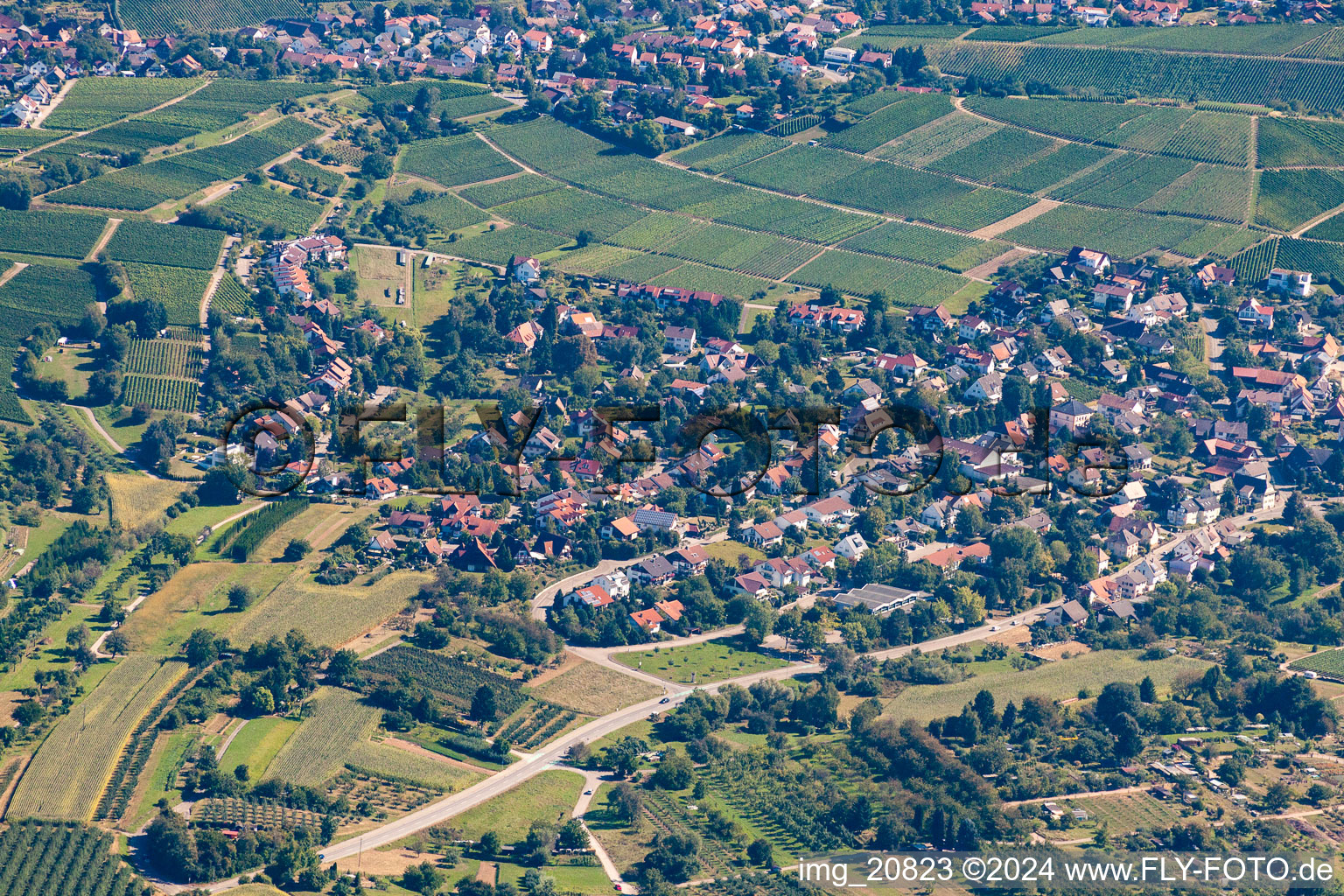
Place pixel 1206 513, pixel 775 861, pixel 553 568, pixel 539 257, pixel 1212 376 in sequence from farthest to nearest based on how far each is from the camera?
pixel 539 257
pixel 1212 376
pixel 1206 513
pixel 553 568
pixel 775 861

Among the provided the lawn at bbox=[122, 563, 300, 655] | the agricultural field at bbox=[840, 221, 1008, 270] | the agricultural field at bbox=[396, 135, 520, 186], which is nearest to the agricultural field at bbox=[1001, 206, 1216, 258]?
the agricultural field at bbox=[840, 221, 1008, 270]

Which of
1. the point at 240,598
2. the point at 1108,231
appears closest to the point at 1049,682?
the point at 240,598

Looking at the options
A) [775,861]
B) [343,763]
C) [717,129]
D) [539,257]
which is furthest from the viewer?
[717,129]

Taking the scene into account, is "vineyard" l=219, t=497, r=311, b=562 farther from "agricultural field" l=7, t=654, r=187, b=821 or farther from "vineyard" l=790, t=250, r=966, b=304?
"vineyard" l=790, t=250, r=966, b=304

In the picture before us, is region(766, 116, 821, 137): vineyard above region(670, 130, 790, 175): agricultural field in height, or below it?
above

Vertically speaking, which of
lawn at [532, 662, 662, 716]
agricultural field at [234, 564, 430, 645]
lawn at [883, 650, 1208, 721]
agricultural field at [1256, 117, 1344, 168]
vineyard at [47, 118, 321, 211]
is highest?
agricultural field at [1256, 117, 1344, 168]

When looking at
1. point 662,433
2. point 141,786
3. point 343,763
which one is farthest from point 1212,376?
point 141,786

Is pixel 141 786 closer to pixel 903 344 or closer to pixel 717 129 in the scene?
pixel 903 344
